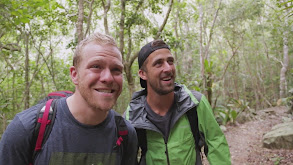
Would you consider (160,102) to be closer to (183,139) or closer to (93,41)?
(183,139)

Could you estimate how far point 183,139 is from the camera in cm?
204

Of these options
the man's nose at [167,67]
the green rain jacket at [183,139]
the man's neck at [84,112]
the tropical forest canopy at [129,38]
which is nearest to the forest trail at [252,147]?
the tropical forest canopy at [129,38]

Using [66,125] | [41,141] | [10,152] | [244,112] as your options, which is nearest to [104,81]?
[66,125]

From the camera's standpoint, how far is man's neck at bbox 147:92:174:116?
2258 mm

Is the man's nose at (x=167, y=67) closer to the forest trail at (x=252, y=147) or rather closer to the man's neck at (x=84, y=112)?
the man's neck at (x=84, y=112)

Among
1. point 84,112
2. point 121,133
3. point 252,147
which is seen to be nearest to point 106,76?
point 84,112

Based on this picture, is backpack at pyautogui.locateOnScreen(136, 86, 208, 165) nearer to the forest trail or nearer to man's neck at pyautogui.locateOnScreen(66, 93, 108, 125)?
man's neck at pyautogui.locateOnScreen(66, 93, 108, 125)

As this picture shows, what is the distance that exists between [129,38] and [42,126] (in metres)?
4.89

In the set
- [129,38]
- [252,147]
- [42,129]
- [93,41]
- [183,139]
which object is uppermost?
[129,38]

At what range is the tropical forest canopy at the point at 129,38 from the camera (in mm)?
5023

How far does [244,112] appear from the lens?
415 inches

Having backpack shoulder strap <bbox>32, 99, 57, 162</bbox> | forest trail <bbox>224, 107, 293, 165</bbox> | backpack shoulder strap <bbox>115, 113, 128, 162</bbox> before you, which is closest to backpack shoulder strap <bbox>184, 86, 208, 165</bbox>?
backpack shoulder strap <bbox>115, 113, 128, 162</bbox>

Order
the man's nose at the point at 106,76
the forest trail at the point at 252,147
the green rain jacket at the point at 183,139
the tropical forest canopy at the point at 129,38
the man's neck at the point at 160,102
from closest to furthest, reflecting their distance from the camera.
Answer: the man's nose at the point at 106,76, the green rain jacket at the point at 183,139, the man's neck at the point at 160,102, the tropical forest canopy at the point at 129,38, the forest trail at the point at 252,147

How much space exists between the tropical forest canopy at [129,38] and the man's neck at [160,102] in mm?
1393
